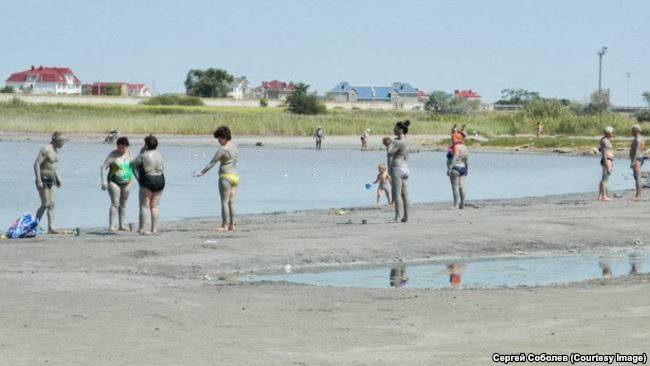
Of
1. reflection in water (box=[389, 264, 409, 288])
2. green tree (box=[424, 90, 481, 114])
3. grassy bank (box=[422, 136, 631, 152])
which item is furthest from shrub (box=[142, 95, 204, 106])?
reflection in water (box=[389, 264, 409, 288])

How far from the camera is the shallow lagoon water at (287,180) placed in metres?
33.5

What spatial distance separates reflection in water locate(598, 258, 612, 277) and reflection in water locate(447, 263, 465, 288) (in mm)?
1908

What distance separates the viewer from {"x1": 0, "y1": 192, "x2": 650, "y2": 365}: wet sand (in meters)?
11.0

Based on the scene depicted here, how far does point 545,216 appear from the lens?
1005 inches

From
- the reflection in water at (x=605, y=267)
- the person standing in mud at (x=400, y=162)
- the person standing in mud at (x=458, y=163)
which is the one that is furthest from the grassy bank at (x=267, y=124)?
the reflection in water at (x=605, y=267)

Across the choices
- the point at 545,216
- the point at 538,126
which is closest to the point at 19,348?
the point at 545,216

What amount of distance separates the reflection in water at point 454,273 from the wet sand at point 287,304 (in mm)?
775

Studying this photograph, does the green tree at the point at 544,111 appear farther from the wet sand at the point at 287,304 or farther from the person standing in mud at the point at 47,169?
the person standing in mud at the point at 47,169

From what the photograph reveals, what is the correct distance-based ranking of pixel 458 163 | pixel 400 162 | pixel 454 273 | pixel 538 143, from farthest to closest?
pixel 538 143, pixel 458 163, pixel 400 162, pixel 454 273

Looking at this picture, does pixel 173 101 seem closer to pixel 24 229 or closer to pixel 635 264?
pixel 24 229

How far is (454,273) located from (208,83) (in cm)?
16885

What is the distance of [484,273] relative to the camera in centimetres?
1805

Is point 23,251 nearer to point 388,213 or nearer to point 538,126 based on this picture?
point 388,213

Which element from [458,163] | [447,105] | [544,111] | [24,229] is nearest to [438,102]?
[447,105]
